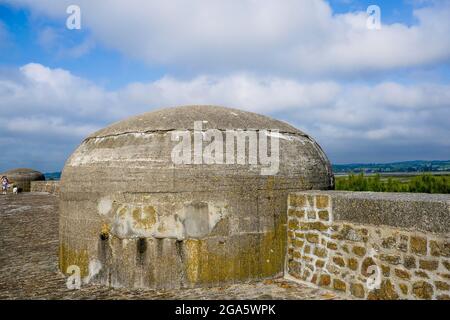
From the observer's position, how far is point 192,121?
545 cm

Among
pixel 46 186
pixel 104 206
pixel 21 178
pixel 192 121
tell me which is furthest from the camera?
pixel 21 178

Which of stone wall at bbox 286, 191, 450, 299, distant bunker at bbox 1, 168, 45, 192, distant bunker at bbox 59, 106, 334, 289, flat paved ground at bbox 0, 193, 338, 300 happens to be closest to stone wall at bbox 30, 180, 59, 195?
distant bunker at bbox 1, 168, 45, 192

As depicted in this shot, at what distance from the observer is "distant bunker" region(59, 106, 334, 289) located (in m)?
4.96

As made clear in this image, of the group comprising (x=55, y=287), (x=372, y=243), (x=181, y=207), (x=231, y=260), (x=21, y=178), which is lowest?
(x=55, y=287)

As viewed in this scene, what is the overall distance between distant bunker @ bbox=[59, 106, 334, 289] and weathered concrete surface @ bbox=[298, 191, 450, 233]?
3.15ft

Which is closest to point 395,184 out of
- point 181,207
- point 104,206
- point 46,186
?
point 181,207

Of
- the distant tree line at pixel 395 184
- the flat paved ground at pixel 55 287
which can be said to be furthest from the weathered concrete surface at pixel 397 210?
the distant tree line at pixel 395 184

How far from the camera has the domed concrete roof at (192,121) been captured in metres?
5.42

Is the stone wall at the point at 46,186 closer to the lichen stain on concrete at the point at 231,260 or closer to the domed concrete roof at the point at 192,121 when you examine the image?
the domed concrete roof at the point at 192,121

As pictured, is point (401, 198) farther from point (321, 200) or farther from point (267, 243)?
point (267, 243)

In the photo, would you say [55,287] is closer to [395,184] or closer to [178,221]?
[178,221]

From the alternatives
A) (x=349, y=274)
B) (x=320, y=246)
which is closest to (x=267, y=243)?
(x=320, y=246)

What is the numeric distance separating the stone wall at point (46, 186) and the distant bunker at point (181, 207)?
18.6 metres

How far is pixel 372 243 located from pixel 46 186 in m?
24.3
